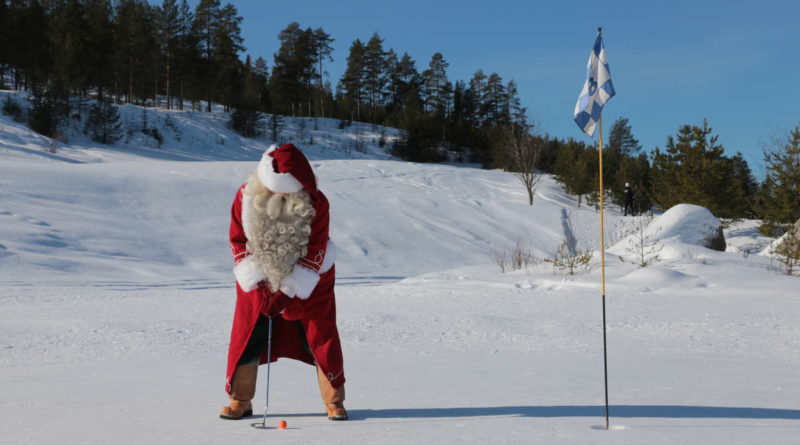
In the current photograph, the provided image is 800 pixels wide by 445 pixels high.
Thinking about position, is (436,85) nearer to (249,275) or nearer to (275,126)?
(275,126)

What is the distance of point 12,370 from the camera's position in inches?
201

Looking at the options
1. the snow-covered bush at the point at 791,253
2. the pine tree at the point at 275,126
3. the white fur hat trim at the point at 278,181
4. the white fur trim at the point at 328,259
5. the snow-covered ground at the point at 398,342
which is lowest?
the snow-covered ground at the point at 398,342

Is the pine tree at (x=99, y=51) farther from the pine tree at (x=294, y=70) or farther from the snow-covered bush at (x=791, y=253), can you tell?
the snow-covered bush at (x=791, y=253)

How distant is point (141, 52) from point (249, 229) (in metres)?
53.2

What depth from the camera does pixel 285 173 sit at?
12.1ft

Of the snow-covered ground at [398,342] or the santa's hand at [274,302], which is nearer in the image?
the snow-covered ground at [398,342]

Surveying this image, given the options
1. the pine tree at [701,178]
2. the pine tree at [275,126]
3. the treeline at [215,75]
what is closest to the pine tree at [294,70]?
the treeline at [215,75]

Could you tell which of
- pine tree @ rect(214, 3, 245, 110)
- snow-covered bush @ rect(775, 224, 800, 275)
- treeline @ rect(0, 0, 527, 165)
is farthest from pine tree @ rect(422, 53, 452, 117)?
snow-covered bush @ rect(775, 224, 800, 275)

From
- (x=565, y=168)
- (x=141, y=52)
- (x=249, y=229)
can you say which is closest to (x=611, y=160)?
(x=565, y=168)

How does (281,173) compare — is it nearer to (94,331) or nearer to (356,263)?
(94,331)

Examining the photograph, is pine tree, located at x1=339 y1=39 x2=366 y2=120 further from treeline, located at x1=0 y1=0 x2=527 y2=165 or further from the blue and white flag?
the blue and white flag

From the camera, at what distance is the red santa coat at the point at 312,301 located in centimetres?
370

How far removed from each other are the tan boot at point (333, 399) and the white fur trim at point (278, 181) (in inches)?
43.2

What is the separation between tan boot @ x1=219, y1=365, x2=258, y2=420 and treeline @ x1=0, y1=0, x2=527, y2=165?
120ft
